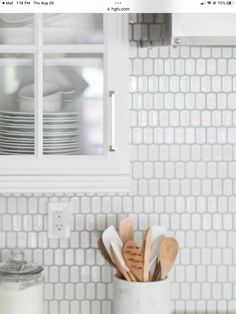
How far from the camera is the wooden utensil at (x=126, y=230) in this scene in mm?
2012

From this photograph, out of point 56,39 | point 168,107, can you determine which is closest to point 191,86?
point 168,107

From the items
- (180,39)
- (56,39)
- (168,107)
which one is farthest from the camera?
(168,107)

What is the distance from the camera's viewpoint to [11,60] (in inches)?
72.6

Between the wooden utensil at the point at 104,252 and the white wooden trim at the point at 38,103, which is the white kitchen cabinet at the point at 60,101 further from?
the wooden utensil at the point at 104,252

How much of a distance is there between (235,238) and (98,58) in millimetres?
721

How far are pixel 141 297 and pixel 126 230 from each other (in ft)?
0.70

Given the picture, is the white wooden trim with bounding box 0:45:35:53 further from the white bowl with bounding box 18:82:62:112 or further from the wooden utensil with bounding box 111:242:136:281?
the wooden utensil with bounding box 111:242:136:281

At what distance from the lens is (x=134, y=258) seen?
1.93 meters

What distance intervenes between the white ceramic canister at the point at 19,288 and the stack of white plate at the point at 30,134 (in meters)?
0.33

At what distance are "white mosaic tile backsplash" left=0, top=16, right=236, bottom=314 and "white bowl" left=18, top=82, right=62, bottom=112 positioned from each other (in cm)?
33

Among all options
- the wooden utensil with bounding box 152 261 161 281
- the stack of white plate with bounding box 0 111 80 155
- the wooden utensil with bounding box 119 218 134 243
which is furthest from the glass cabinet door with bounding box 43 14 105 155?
the wooden utensil with bounding box 152 261 161 281

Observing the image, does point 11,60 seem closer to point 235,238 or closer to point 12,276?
point 12,276

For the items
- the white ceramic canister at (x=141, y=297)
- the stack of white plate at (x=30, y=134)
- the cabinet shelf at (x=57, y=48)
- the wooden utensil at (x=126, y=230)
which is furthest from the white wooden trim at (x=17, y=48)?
the white ceramic canister at (x=141, y=297)

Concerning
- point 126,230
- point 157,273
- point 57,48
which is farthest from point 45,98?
point 157,273
